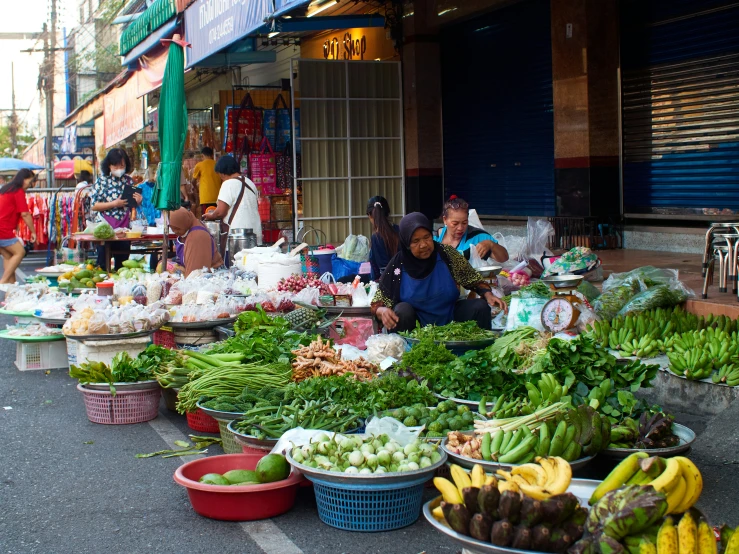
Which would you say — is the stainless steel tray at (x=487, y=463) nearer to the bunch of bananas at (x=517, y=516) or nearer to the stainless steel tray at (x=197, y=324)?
the bunch of bananas at (x=517, y=516)

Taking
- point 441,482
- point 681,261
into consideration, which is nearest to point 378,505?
point 441,482

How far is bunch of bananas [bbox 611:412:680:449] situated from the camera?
14.2ft

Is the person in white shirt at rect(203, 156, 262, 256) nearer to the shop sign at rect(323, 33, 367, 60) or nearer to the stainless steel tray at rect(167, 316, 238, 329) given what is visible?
A: the stainless steel tray at rect(167, 316, 238, 329)

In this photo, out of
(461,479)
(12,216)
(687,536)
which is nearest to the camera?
(687,536)

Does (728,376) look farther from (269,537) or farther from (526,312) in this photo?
(269,537)

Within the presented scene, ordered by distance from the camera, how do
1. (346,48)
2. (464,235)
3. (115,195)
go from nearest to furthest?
(464,235)
(115,195)
(346,48)

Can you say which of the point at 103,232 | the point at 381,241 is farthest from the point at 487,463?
the point at 103,232

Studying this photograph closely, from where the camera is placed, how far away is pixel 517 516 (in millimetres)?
2982

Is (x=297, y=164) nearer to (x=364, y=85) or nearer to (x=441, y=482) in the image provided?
(x=364, y=85)

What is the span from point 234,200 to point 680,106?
5.58 meters

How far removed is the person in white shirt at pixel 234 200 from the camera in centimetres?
1120

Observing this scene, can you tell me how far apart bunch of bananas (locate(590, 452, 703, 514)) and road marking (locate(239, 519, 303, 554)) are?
1572mm

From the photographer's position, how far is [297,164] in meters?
14.0

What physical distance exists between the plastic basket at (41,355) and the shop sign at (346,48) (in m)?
8.36
